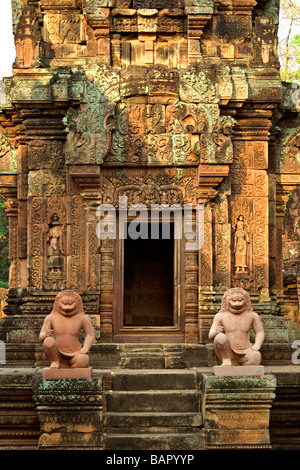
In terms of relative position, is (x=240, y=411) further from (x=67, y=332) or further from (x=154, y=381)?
(x=67, y=332)

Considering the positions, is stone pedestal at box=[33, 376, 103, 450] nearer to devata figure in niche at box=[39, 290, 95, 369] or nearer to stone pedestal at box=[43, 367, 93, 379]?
stone pedestal at box=[43, 367, 93, 379]

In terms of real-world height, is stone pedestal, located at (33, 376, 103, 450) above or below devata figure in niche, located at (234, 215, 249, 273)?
below

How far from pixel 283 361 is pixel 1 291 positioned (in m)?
12.8

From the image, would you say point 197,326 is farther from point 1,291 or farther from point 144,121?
point 1,291

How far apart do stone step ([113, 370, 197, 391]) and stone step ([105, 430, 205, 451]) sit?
0.93m

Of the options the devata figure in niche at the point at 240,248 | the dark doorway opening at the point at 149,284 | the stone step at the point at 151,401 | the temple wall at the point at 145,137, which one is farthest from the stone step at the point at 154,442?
the dark doorway opening at the point at 149,284

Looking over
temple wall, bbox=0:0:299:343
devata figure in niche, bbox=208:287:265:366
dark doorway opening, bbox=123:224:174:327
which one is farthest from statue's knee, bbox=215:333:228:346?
dark doorway opening, bbox=123:224:174:327

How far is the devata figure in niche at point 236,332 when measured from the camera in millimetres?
9195

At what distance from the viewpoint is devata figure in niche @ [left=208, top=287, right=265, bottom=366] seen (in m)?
9.20

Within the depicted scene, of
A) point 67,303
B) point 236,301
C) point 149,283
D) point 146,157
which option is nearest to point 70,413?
point 67,303

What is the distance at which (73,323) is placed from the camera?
940 centimetres

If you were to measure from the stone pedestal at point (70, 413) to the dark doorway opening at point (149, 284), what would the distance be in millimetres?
6682

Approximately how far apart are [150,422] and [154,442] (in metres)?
0.33
